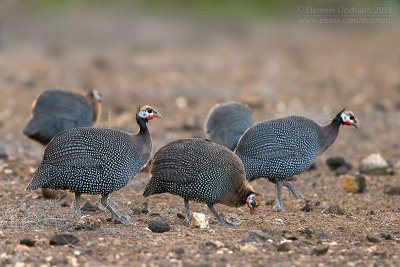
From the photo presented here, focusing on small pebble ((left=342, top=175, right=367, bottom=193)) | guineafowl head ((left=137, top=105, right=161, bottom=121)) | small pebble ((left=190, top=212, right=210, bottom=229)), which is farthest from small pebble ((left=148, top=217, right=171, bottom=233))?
small pebble ((left=342, top=175, right=367, bottom=193))

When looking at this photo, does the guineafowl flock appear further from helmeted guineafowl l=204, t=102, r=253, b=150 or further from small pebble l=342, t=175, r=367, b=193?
helmeted guineafowl l=204, t=102, r=253, b=150

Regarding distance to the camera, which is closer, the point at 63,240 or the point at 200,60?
the point at 63,240

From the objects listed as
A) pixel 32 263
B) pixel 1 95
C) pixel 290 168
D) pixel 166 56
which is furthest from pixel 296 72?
pixel 32 263

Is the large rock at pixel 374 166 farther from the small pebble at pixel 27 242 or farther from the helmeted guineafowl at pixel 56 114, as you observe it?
the small pebble at pixel 27 242

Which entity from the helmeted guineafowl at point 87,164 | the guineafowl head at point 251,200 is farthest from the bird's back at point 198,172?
the helmeted guineafowl at point 87,164

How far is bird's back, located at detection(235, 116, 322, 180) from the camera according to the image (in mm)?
6621

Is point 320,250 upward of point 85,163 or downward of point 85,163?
downward

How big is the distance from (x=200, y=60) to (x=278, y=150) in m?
10.8

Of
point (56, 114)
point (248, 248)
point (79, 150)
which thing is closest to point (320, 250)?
point (248, 248)

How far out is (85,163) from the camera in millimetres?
5641

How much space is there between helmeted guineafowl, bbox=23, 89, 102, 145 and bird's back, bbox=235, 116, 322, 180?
214cm

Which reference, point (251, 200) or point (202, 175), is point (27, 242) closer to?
point (202, 175)

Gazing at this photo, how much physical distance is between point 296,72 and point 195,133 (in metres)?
7.09

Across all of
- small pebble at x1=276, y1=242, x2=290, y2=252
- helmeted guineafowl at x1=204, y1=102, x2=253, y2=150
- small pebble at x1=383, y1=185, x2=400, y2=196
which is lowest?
small pebble at x1=383, y1=185, x2=400, y2=196
